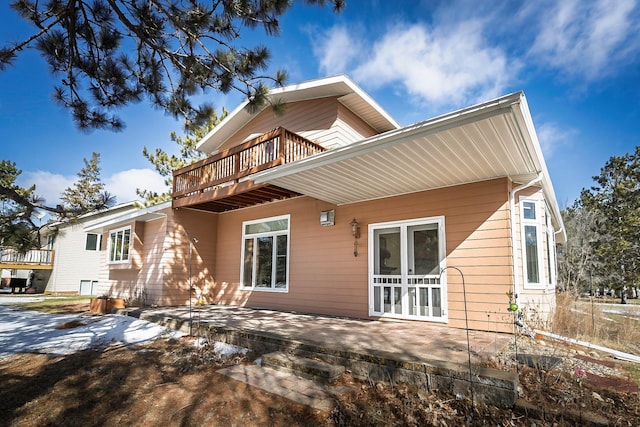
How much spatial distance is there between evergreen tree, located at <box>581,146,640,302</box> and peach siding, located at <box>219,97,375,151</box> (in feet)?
48.7

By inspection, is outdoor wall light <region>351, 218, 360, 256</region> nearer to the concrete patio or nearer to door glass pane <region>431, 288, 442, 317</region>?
the concrete patio

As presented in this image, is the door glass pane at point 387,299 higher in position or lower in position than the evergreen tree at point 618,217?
→ lower

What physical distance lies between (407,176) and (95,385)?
5.20 metres

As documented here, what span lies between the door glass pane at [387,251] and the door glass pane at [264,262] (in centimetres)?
317

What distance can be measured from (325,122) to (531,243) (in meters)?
5.40

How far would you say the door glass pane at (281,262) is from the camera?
8.61 m

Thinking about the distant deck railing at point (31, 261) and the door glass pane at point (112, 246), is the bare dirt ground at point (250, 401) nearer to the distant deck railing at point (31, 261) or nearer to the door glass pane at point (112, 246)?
the door glass pane at point (112, 246)

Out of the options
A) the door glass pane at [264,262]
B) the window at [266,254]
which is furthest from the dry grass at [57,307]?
the door glass pane at [264,262]

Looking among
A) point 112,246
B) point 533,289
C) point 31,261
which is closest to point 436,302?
point 533,289

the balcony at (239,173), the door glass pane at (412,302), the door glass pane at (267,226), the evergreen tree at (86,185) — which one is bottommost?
the door glass pane at (412,302)

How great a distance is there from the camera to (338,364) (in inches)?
158

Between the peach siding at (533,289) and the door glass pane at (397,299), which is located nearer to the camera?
the peach siding at (533,289)

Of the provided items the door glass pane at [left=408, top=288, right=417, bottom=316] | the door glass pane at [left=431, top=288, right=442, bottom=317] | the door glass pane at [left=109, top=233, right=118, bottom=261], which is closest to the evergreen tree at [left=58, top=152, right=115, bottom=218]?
the door glass pane at [left=109, top=233, right=118, bottom=261]

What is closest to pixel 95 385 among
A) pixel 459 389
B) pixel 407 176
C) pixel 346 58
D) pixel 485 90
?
pixel 459 389
